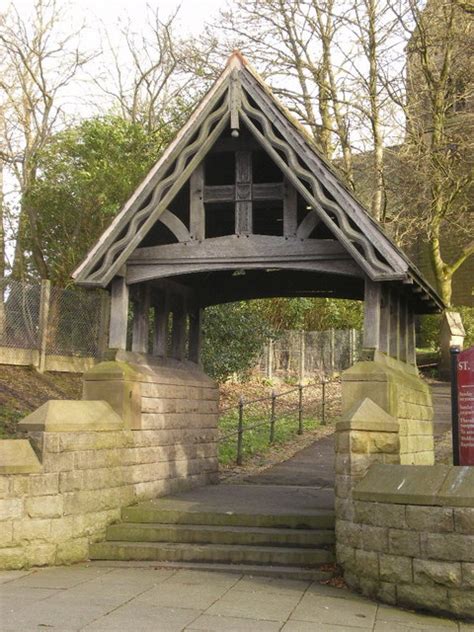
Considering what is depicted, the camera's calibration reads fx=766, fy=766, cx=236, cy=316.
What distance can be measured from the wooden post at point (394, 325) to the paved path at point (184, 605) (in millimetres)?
4647

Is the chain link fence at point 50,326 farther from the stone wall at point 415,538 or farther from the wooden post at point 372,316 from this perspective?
the stone wall at point 415,538

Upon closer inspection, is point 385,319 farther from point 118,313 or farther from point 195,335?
point 195,335

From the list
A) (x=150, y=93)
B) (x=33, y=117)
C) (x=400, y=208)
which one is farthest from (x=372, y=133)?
(x=33, y=117)

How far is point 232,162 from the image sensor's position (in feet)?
36.8

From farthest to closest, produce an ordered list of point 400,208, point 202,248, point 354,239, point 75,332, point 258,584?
1. point 400,208
2. point 75,332
3. point 202,248
4. point 354,239
5. point 258,584

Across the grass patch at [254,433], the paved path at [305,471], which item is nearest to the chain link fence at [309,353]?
the grass patch at [254,433]

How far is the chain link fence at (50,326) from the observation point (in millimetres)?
17531

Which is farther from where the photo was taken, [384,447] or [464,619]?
[384,447]

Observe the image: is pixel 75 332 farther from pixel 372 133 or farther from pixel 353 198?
pixel 353 198

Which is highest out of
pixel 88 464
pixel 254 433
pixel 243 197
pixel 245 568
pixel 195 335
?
pixel 243 197

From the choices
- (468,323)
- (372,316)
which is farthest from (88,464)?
(468,323)

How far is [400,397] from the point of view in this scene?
9477 mm

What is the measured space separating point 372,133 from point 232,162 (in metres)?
11.9

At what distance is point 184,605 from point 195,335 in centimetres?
663
